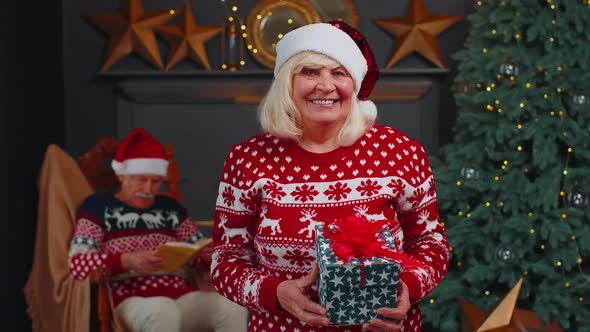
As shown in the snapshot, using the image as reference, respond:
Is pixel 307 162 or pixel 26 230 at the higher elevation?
pixel 307 162

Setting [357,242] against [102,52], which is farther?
[102,52]

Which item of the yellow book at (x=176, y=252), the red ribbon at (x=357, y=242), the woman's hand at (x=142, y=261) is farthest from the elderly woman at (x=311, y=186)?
the woman's hand at (x=142, y=261)

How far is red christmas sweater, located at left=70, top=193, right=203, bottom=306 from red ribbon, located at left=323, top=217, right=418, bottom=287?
1971mm

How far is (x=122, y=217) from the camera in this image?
3514 mm

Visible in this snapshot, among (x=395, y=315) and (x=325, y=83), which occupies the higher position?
(x=325, y=83)

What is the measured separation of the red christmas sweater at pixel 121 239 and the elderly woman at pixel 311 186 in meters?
1.66

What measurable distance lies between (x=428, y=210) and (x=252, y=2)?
332 cm

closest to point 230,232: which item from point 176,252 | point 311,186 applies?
point 311,186

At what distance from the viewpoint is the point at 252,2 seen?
4.91 metres

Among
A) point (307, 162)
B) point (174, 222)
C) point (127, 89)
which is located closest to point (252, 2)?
point (127, 89)

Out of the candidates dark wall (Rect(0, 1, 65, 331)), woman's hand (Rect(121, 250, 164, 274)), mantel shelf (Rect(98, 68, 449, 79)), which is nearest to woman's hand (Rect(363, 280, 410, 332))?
woman's hand (Rect(121, 250, 164, 274))

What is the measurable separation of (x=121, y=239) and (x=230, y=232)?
1.76 metres

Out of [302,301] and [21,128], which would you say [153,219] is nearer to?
[21,128]

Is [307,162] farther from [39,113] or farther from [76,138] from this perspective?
[76,138]
